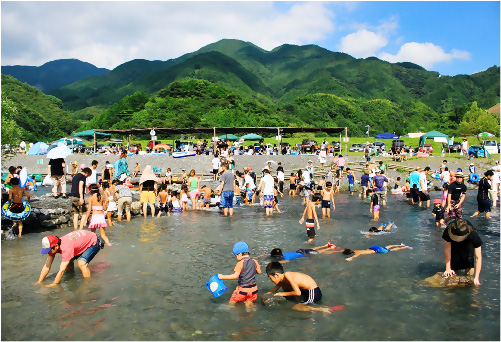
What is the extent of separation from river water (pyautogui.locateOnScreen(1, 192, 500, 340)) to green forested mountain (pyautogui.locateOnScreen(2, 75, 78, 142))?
80.2 metres

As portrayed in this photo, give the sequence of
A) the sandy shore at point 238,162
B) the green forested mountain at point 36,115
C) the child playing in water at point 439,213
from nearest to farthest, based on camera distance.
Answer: the child playing in water at point 439,213, the sandy shore at point 238,162, the green forested mountain at point 36,115

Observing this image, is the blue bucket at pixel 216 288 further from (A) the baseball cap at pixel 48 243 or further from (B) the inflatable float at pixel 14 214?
(B) the inflatable float at pixel 14 214

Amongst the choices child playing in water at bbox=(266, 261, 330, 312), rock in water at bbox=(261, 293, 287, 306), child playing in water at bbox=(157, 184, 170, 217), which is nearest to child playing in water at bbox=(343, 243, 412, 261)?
child playing in water at bbox=(266, 261, 330, 312)

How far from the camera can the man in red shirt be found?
8.34 meters

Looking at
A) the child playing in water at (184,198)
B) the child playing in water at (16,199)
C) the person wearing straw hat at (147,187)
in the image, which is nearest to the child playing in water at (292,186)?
the child playing in water at (184,198)

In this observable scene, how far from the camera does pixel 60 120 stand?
108 m

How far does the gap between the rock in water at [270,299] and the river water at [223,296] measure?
0.10 metres

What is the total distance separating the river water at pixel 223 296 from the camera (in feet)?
21.7

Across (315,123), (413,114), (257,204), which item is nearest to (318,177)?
(257,204)

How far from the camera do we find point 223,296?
26.5 feet

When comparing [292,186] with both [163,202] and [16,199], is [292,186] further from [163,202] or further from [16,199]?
[16,199]

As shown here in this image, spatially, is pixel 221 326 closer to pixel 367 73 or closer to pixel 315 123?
pixel 315 123

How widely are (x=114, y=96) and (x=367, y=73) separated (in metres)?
106

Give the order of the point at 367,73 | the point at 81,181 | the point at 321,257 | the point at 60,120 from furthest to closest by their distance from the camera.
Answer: the point at 367,73 < the point at 60,120 < the point at 81,181 < the point at 321,257
